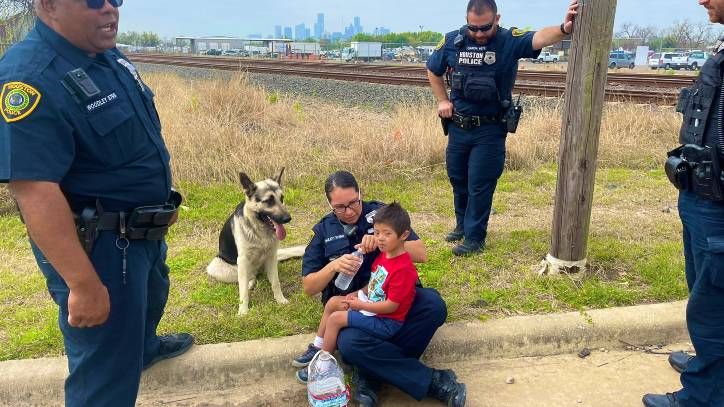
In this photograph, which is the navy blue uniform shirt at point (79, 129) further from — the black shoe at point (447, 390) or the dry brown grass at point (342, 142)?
the dry brown grass at point (342, 142)

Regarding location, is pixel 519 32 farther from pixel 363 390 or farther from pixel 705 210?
pixel 363 390

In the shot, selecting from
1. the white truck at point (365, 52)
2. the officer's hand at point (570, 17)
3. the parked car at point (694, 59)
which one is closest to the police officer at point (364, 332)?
the officer's hand at point (570, 17)

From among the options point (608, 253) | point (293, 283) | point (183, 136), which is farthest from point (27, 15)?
point (608, 253)

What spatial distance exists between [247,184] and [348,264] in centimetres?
127

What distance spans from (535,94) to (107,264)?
43.2 ft

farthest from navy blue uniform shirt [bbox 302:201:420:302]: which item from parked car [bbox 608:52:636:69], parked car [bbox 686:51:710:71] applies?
parked car [bbox 608:52:636:69]

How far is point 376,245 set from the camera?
9.15 ft

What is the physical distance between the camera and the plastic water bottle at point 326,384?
103 inches

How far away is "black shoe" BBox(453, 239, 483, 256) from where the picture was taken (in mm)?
4332

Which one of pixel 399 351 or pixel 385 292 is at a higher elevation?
pixel 385 292

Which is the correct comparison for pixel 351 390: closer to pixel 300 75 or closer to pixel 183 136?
pixel 183 136

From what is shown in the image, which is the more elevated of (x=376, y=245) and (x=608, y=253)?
(x=376, y=245)

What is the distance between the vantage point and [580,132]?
3.54 m

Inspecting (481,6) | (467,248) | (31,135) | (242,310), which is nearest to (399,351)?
(242,310)
